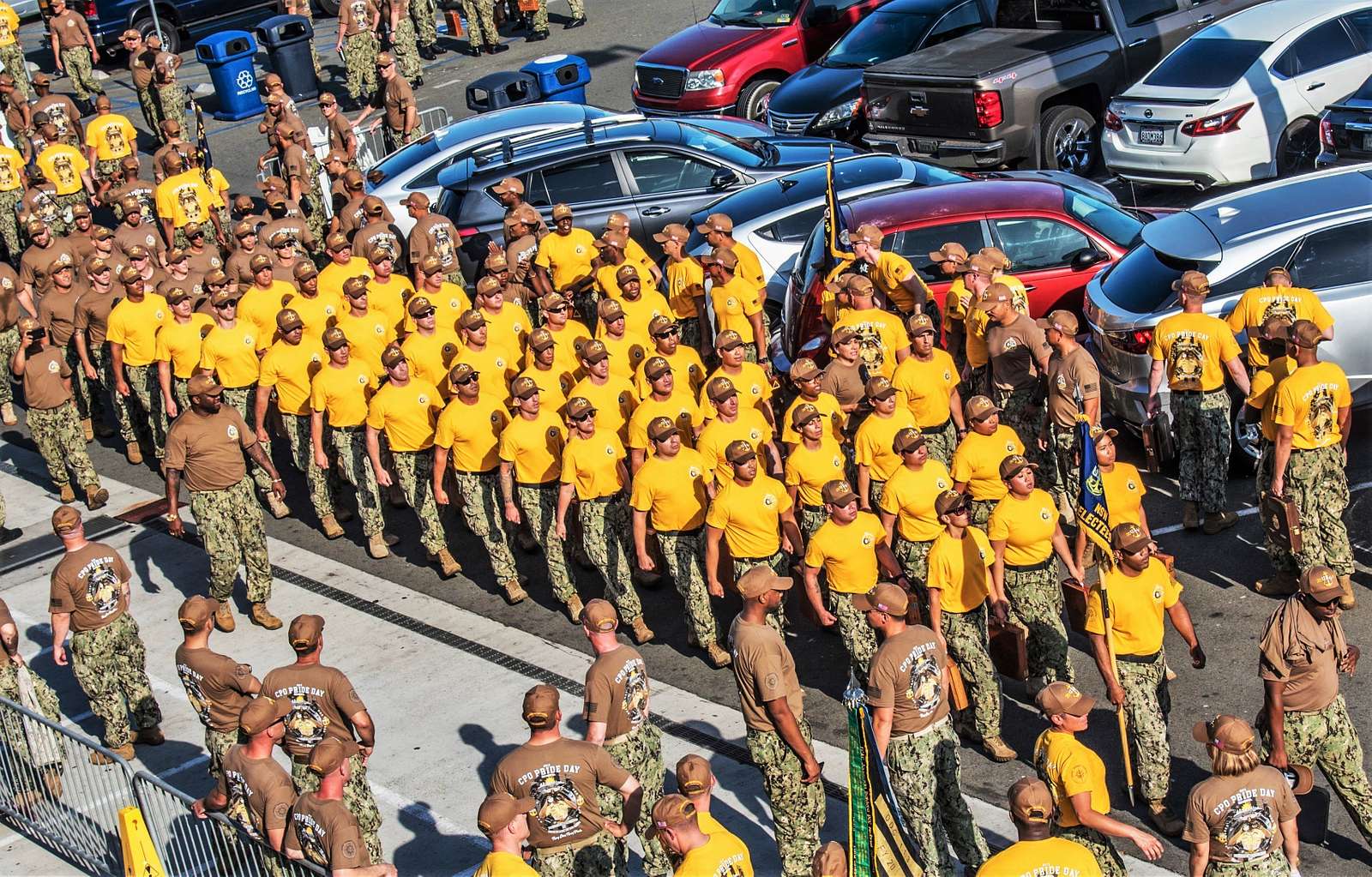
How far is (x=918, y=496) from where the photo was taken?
10828 millimetres

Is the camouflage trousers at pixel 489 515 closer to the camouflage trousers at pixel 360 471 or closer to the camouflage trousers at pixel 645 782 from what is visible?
the camouflage trousers at pixel 360 471

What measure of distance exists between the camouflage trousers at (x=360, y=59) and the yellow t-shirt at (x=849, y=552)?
49.3ft

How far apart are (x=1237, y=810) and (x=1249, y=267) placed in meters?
5.72

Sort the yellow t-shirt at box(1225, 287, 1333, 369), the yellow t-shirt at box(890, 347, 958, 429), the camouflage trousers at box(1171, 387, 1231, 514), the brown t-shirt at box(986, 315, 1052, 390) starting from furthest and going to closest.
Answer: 1. the brown t-shirt at box(986, 315, 1052, 390)
2. the yellow t-shirt at box(890, 347, 958, 429)
3. the camouflage trousers at box(1171, 387, 1231, 514)
4. the yellow t-shirt at box(1225, 287, 1333, 369)

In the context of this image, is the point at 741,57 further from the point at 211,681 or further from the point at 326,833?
the point at 326,833

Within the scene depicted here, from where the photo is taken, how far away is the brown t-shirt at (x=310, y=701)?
31.1ft

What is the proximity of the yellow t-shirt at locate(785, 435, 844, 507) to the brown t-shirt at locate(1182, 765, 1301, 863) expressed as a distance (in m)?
3.77

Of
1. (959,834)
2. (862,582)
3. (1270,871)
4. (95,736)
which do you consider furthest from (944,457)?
(95,736)

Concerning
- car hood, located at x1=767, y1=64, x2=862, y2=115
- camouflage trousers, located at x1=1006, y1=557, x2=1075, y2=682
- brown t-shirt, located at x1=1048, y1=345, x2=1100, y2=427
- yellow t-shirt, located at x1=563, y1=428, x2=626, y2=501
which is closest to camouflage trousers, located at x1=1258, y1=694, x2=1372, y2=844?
camouflage trousers, located at x1=1006, y1=557, x2=1075, y2=682

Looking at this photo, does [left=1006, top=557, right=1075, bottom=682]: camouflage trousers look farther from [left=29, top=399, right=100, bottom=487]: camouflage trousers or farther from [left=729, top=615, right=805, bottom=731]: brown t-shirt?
[left=29, top=399, right=100, bottom=487]: camouflage trousers

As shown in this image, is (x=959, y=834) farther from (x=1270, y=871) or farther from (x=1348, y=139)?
(x=1348, y=139)

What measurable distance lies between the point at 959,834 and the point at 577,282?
23.9ft

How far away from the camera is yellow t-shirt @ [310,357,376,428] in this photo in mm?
13312

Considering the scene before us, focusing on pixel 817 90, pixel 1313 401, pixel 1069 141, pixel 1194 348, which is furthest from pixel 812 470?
pixel 817 90
